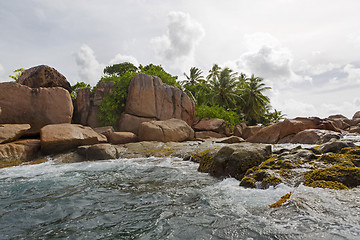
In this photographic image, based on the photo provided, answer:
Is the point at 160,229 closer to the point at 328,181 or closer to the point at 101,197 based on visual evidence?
the point at 101,197

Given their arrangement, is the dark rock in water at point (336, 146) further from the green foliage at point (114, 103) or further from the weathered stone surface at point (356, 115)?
the weathered stone surface at point (356, 115)

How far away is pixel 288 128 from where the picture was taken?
15219 mm

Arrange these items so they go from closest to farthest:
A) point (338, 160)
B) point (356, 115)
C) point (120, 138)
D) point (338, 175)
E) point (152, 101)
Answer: point (338, 175) → point (338, 160) → point (120, 138) → point (152, 101) → point (356, 115)

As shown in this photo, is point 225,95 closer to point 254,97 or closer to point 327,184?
point 254,97

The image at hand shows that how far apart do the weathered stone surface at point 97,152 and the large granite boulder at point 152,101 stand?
5924 millimetres

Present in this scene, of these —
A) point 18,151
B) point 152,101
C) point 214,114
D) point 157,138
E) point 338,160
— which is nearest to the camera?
point 338,160

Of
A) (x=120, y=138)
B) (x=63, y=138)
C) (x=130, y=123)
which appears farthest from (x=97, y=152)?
(x=130, y=123)

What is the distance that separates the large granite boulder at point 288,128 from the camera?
15203mm

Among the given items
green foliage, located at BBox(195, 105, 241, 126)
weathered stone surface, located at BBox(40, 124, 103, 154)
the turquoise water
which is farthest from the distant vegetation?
Answer: the turquoise water

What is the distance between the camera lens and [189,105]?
66.6 feet

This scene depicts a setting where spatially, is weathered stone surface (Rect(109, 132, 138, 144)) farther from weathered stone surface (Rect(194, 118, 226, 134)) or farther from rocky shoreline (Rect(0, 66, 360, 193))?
weathered stone surface (Rect(194, 118, 226, 134))

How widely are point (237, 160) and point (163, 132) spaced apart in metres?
8.41

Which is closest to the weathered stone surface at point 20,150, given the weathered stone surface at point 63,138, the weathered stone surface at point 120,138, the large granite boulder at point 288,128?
the weathered stone surface at point 63,138

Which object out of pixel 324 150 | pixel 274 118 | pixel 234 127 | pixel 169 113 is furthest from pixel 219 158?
pixel 274 118
